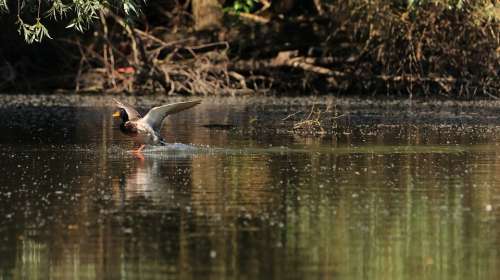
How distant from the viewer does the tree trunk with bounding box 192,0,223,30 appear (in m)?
36.1

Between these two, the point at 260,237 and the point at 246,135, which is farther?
the point at 246,135

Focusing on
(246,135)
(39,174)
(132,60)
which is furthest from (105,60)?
(39,174)

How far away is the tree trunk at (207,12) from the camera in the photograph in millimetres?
36094

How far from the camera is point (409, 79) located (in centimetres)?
3238

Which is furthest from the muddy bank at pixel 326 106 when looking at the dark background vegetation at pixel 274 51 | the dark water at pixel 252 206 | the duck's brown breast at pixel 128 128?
the duck's brown breast at pixel 128 128

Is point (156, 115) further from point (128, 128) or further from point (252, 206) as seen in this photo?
point (252, 206)

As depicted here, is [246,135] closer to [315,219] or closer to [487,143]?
[487,143]

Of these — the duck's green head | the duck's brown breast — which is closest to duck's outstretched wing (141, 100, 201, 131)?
the duck's brown breast

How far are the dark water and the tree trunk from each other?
15.1 m

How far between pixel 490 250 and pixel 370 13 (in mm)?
21483

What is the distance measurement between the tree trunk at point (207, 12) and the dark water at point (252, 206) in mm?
15139

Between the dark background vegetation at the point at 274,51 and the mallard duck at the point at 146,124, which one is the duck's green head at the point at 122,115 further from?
the dark background vegetation at the point at 274,51

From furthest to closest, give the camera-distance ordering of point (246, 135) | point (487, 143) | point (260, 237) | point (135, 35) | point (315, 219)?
point (135, 35) < point (246, 135) < point (487, 143) < point (315, 219) < point (260, 237)

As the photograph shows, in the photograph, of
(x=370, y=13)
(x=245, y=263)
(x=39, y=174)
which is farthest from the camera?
(x=370, y=13)
